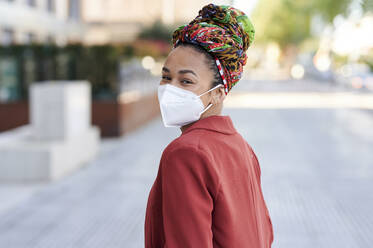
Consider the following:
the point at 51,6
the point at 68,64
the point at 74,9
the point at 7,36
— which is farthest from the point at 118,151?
the point at 74,9

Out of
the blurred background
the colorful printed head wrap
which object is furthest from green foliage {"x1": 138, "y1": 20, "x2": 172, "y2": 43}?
the colorful printed head wrap

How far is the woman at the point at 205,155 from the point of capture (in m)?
1.45

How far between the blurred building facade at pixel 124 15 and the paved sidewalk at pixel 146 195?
37.1 m

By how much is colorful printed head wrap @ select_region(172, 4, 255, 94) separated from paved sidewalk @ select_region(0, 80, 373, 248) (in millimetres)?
3305

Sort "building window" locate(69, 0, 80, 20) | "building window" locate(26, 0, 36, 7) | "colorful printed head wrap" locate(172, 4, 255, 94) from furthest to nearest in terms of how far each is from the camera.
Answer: "building window" locate(69, 0, 80, 20), "building window" locate(26, 0, 36, 7), "colorful printed head wrap" locate(172, 4, 255, 94)

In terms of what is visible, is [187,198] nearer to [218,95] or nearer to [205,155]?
[205,155]

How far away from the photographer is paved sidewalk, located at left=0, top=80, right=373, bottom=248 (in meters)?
4.87

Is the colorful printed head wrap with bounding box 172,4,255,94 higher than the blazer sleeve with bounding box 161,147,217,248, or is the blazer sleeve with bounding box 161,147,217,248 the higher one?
the colorful printed head wrap with bounding box 172,4,255,94

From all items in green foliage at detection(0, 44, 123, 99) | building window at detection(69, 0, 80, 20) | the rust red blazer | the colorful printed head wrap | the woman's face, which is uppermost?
building window at detection(69, 0, 80, 20)

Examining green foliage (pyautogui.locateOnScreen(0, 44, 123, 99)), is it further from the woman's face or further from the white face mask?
the woman's face

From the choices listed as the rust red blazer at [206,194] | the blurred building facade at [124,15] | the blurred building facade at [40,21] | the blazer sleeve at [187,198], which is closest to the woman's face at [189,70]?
the rust red blazer at [206,194]

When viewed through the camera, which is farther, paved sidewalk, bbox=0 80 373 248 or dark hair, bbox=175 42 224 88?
paved sidewalk, bbox=0 80 373 248

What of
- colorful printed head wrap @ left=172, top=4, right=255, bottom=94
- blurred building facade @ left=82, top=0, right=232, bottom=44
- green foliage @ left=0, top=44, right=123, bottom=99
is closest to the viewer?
colorful printed head wrap @ left=172, top=4, right=255, bottom=94

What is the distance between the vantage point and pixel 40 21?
94.7 ft
